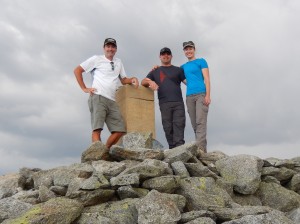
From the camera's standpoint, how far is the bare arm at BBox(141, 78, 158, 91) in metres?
13.0

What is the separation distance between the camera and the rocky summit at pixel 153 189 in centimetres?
806

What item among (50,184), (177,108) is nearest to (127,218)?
(50,184)

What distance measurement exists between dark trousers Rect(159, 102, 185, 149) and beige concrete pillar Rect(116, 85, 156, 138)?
0.80 m

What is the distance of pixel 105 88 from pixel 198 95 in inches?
111

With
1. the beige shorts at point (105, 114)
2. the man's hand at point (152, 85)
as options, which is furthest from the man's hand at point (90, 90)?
the man's hand at point (152, 85)

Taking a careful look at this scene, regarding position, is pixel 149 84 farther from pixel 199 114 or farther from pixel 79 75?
pixel 79 75

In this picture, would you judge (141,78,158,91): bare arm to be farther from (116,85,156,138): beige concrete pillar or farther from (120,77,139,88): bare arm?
(120,77,139,88): bare arm

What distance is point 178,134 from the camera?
42.2 feet

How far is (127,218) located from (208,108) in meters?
5.56

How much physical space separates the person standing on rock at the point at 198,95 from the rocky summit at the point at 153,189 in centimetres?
83

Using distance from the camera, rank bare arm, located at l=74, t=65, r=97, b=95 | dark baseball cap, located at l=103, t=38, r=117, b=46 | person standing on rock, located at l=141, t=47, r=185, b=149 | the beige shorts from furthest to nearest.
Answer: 1. person standing on rock, located at l=141, t=47, r=185, b=149
2. bare arm, located at l=74, t=65, r=97, b=95
3. dark baseball cap, located at l=103, t=38, r=117, b=46
4. the beige shorts

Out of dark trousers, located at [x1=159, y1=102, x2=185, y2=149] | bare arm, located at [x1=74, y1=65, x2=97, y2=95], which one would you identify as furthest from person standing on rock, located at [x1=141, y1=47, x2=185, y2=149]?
bare arm, located at [x1=74, y1=65, x2=97, y2=95]

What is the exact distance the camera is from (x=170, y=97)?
12852mm

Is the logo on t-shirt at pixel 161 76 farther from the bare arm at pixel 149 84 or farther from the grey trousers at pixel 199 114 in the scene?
the grey trousers at pixel 199 114
